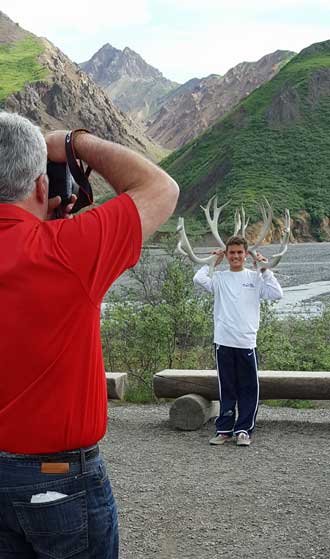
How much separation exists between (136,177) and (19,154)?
26 cm

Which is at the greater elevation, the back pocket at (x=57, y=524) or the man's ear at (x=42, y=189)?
the man's ear at (x=42, y=189)

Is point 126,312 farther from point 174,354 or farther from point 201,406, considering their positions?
point 201,406

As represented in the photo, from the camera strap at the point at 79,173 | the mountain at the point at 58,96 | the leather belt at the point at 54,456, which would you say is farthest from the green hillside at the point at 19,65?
the leather belt at the point at 54,456

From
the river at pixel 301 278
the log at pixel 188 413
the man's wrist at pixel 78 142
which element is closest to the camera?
the man's wrist at pixel 78 142

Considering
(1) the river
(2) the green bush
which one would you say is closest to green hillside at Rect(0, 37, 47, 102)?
(1) the river

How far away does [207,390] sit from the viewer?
6.93 m

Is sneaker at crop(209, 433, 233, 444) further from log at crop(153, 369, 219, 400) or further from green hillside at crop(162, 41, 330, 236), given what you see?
green hillside at crop(162, 41, 330, 236)

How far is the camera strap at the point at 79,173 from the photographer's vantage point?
1.78 m

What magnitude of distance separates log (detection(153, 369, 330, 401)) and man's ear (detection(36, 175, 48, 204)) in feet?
17.3

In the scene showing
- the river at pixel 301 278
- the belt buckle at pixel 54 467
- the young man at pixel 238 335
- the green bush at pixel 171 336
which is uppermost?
the belt buckle at pixel 54 467

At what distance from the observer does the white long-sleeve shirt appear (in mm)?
6121

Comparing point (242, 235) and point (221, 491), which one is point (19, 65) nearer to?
point (242, 235)

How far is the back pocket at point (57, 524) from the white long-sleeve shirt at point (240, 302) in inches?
175

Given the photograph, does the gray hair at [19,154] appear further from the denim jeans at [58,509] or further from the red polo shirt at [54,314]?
the denim jeans at [58,509]
